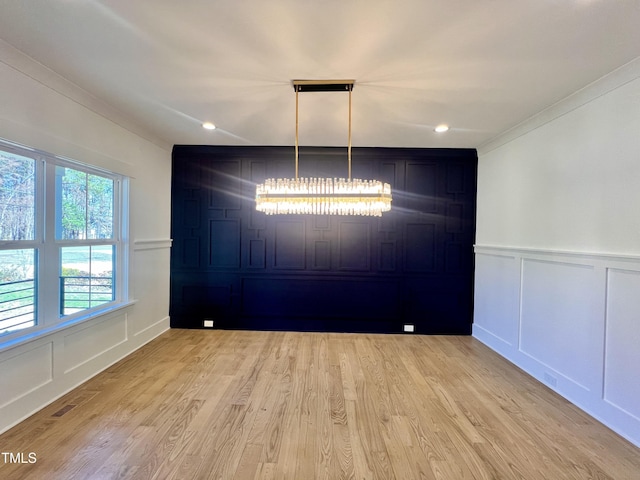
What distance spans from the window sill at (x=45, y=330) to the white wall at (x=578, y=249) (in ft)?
14.5

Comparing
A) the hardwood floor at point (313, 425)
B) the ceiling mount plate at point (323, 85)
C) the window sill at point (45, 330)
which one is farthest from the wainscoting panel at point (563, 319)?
the window sill at point (45, 330)

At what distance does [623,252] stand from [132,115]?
4.60 meters

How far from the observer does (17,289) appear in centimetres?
215

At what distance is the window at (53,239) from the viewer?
2.10m

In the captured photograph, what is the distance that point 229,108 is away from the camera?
280 centimetres

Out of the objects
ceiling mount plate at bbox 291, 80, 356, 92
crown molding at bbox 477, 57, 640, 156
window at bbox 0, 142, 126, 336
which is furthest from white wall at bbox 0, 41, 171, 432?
crown molding at bbox 477, 57, 640, 156

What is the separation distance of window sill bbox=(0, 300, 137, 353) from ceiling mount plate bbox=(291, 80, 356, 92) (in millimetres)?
2829

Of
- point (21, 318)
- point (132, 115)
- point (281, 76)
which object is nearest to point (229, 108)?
point (281, 76)

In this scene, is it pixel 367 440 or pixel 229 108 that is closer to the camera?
pixel 367 440

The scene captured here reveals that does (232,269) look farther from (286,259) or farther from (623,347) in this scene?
(623,347)

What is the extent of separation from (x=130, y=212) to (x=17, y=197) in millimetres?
1210

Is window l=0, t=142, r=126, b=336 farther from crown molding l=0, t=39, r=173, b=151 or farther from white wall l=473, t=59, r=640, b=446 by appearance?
white wall l=473, t=59, r=640, b=446

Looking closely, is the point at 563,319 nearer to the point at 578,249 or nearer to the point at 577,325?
the point at 577,325

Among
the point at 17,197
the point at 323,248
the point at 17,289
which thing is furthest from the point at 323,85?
the point at 17,289
